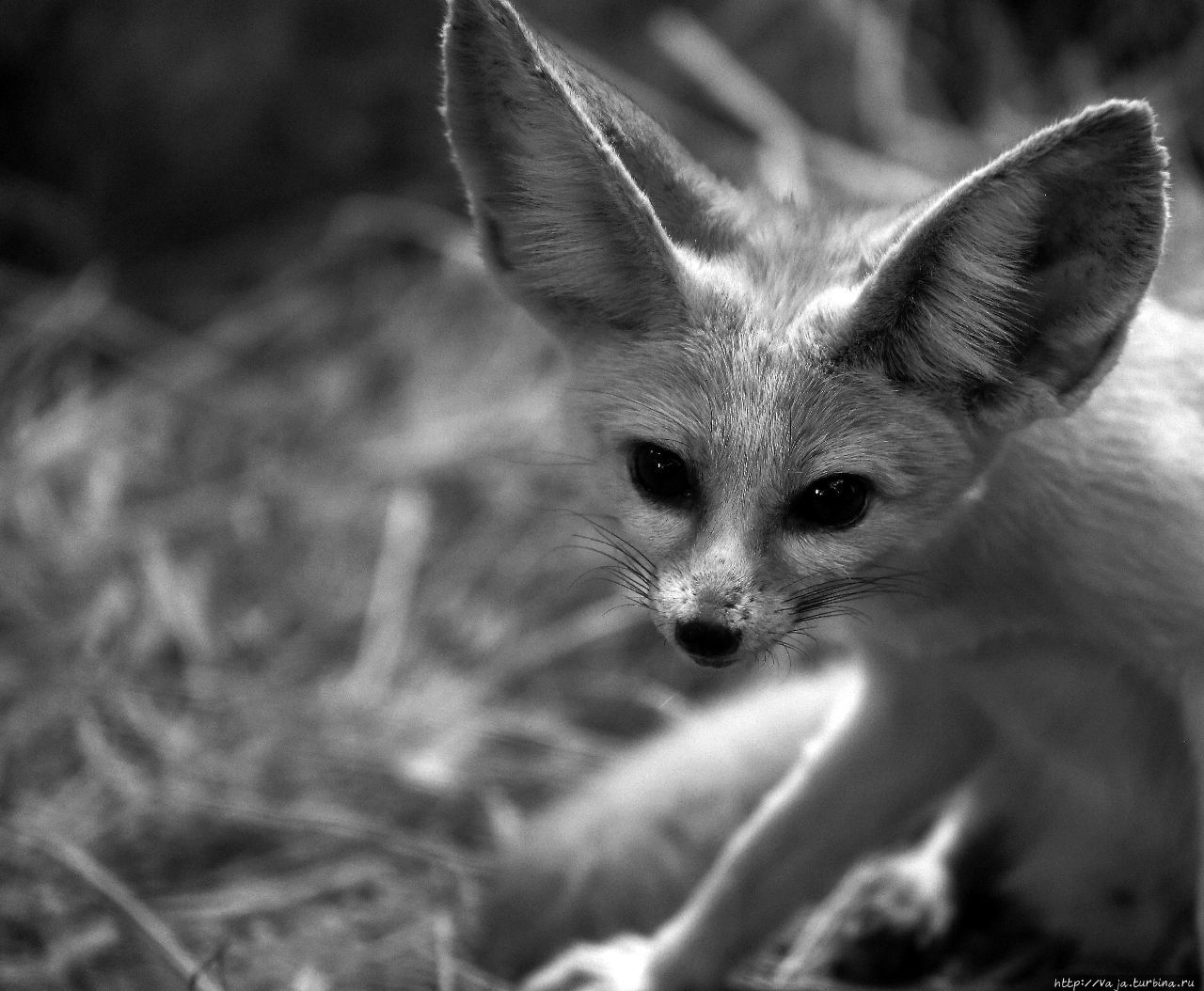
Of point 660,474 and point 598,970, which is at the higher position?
point 660,474

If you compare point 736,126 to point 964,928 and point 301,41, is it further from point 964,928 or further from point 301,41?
point 964,928

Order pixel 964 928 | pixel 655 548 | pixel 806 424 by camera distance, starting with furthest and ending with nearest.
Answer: pixel 964 928
pixel 655 548
pixel 806 424

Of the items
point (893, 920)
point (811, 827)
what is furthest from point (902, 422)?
point (893, 920)

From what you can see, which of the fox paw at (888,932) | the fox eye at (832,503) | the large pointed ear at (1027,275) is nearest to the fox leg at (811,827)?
the fox paw at (888,932)

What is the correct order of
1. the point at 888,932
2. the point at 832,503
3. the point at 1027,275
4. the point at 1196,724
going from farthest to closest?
the point at 888,932
the point at 1196,724
the point at 832,503
the point at 1027,275

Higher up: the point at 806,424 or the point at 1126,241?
the point at 1126,241

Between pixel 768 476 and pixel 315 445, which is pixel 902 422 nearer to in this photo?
pixel 768 476

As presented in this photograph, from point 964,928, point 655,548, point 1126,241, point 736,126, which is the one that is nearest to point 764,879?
point 964,928
